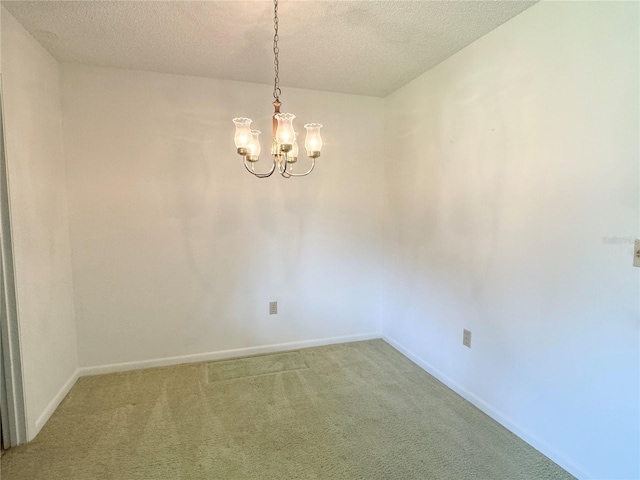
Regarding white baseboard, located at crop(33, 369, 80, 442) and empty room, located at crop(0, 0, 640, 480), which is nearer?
empty room, located at crop(0, 0, 640, 480)

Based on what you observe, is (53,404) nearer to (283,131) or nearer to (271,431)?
(271,431)

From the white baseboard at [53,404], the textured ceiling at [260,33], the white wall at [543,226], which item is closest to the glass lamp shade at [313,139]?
the textured ceiling at [260,33]

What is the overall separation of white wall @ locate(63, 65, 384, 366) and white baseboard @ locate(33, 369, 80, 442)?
172mm

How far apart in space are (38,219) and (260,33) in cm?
187

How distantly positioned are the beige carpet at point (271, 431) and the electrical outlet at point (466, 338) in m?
0.41

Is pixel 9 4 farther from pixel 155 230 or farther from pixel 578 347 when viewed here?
pixel 578 347

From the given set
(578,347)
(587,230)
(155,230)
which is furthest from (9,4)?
(578,347)

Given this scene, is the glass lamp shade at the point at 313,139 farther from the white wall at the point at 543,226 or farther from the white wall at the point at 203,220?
the white wall at the point at 203,220

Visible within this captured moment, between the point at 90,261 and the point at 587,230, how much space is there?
133 inches

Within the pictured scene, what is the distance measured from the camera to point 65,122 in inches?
103

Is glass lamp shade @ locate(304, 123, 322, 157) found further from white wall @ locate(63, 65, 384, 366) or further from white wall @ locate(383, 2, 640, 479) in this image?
white wall @ locate(63, 65, 384, 366)

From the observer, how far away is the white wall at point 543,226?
5.08 ft

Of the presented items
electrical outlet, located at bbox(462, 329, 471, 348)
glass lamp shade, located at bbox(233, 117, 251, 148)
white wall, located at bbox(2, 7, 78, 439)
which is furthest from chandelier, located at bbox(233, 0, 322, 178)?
electrical outlet, located at bbox(462, 329, 471, 348)

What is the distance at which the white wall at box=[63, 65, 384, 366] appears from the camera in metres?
2.72
